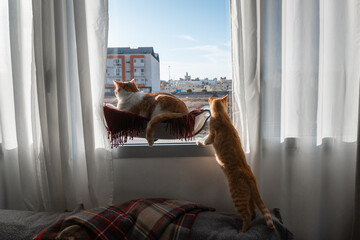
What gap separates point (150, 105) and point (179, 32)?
2.09 feet

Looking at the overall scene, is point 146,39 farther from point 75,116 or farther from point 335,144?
point 335,144

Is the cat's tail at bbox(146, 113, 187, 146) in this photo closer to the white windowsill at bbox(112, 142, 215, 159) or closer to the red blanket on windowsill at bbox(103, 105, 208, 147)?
the red blanket on windowsill at bbox(103, 105, 208, 147)

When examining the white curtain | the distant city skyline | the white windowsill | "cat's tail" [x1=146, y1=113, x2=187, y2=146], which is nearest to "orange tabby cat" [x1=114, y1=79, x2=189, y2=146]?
"cat's tail" [x1=146, y1=113, x2=187, y2=146]

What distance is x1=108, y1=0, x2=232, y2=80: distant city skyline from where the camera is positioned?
1469 mm

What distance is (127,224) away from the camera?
1.03 m

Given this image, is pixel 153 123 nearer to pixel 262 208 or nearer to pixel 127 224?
pixel 127 224

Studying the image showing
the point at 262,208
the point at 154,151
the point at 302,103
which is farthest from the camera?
the point at 154,151

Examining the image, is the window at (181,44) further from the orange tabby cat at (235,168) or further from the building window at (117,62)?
the orange tabby cat at (235,168)

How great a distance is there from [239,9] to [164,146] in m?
0.86

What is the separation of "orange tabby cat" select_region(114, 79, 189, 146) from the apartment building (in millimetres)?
348

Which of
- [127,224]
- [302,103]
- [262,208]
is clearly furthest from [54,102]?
[302,103]

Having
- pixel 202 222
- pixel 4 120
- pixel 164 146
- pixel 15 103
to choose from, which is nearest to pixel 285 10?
pixel 164 146

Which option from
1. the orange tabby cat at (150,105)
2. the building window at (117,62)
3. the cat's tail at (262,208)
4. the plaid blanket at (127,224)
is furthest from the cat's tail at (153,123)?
the building window at (117,62)

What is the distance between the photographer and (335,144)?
126cm
